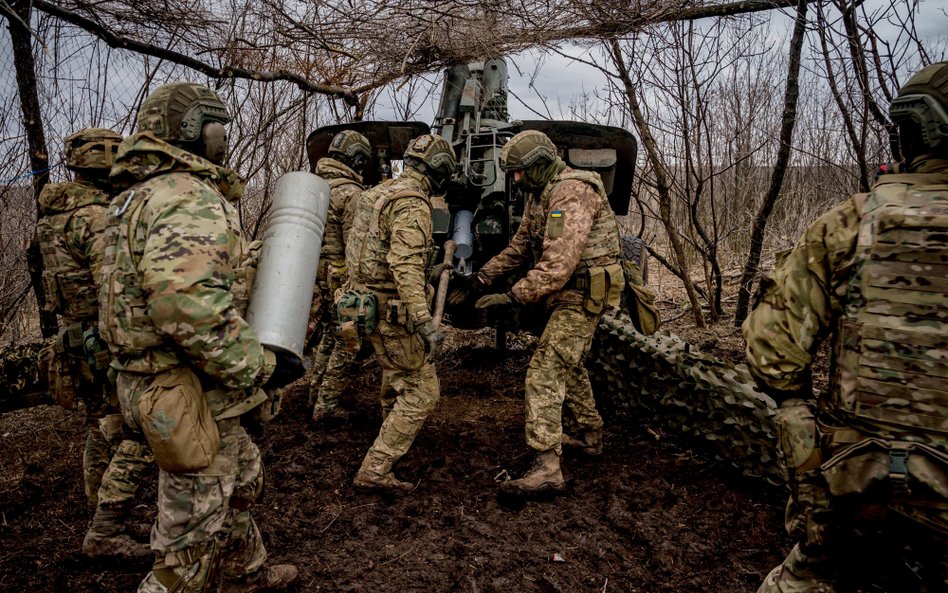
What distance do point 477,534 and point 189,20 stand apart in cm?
392

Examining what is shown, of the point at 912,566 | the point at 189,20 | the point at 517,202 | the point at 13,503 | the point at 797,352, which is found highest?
the point at 189,20

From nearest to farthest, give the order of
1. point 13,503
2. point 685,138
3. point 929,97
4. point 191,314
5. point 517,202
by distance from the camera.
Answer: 1. point 929,97
2. point 191,314
3. point 13,503
4. point 517,202
5. point 685,138

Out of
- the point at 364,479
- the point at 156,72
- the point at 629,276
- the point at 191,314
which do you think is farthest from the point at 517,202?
the point at 191,314

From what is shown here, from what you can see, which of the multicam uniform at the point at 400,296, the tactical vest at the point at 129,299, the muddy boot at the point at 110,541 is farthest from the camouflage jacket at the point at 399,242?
the muddy boot at the point at 110,541

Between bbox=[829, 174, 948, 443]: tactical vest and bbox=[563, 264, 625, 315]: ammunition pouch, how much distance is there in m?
1.91

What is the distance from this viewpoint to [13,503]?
348 cm

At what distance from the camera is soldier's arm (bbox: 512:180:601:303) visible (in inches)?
142

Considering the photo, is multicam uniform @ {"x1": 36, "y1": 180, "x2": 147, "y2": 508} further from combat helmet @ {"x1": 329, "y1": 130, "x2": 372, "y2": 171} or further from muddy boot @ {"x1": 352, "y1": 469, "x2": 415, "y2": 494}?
combat helmet @ {"x1": 329, "y1": 130, "x2": 372, "y2": 171}

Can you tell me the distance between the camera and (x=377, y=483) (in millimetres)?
3596

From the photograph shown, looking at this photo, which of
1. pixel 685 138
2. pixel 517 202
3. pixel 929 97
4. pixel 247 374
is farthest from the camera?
pixel 685 138

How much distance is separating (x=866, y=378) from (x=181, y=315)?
2.07m

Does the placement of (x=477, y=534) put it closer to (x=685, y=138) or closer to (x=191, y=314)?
(x=191, y=314)

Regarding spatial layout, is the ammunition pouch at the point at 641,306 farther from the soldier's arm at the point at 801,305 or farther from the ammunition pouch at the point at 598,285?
the soldier's arm at the point at 801,305

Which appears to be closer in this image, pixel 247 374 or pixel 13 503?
pixel 247 374
